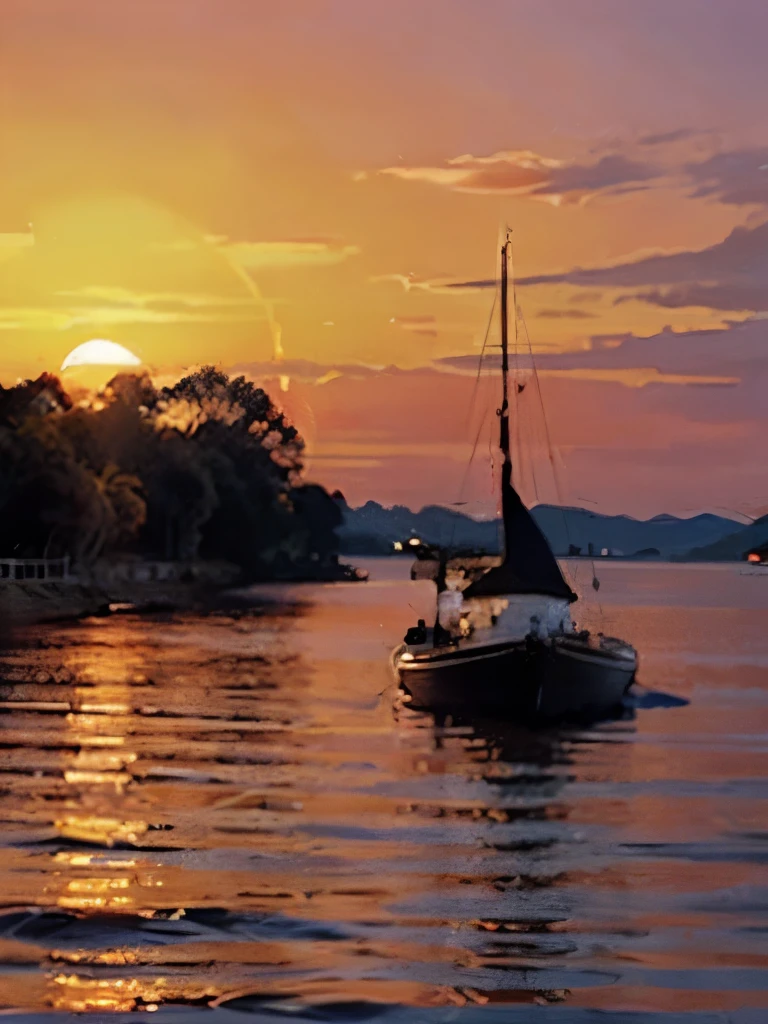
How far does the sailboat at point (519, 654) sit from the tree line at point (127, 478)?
62.8 meters

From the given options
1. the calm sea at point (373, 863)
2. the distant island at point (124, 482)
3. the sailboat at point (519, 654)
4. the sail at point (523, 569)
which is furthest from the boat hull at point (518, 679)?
the distant island at point (124, 482)

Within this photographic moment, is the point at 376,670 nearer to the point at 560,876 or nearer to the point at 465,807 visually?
the point at 465,807

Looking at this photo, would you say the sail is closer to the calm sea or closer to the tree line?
the calm sea

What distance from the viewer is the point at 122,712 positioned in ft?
157

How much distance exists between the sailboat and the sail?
0.09ft

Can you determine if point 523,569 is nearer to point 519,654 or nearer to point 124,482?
point 519,654

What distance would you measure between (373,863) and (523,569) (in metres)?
26.1

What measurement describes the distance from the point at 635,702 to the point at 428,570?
49.3ft

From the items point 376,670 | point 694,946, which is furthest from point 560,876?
point 376,670

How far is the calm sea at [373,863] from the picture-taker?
16922 millimetres

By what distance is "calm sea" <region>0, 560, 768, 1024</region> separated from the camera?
16.9m

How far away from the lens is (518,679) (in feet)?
152

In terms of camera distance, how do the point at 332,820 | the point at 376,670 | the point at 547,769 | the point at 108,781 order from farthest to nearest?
the point at 376,670, the point at 547,769, the point at 108,781, the point at 332,820

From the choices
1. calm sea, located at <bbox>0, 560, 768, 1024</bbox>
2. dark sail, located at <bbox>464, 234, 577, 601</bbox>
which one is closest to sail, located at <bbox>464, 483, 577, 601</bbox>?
dark sail, located at <bbox>464, 234, 577, 601</bbox>
